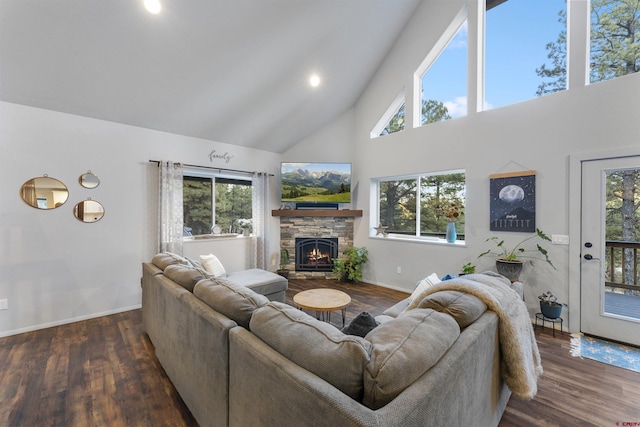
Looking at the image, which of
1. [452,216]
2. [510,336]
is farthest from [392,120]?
[510,336]

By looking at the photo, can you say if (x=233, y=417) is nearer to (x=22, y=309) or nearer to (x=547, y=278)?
(x=22, y=309)

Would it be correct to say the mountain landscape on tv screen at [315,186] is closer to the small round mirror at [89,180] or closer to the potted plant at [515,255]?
the potted plant at [515,255]

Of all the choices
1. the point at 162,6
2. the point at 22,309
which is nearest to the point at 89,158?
the point at 22,309

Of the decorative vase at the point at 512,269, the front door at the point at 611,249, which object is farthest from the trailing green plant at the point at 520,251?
the front door at the point at 611,249

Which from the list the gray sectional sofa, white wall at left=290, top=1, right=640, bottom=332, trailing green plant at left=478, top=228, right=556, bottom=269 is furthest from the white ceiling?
trailing green plant at left=478, top=228, right=556, bottom=269

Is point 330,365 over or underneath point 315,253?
over

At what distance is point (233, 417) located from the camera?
125 cm

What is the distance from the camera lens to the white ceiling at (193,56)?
2.49 metres

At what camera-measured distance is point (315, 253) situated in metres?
5.50

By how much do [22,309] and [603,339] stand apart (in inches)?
255

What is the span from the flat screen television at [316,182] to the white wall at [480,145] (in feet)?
1.09

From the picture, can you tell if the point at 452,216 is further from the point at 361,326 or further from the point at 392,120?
the point at 361,326

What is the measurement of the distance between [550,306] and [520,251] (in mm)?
693

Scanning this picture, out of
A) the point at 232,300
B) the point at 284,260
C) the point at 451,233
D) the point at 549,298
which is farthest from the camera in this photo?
the point at 284,260
